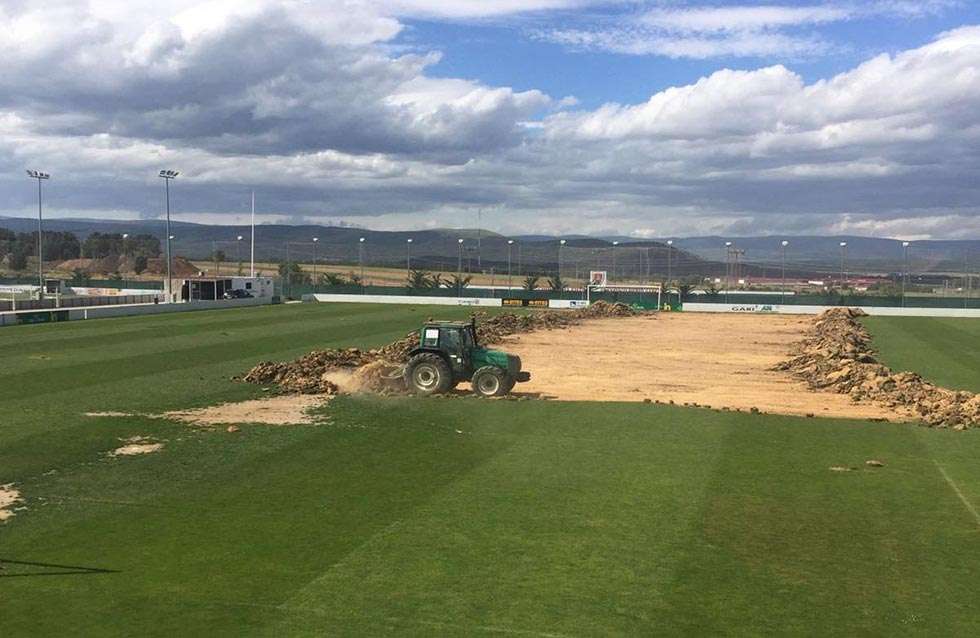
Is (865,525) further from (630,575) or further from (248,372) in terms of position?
(248,372)

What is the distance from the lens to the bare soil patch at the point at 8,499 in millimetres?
13738

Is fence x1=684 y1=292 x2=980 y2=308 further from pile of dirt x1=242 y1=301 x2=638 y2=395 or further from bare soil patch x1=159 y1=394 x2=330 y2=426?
bare soil patch x1=159 y1=394 x2=330 y2=426

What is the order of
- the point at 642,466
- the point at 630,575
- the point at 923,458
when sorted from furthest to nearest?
1. the point at 923,458
2. the point at 642,466
3. the point at 630,575

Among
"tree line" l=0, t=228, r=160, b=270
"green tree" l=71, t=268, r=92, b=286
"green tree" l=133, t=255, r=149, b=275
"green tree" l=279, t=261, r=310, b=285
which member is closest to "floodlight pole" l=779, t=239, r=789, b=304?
"green tree" l=279, t=261, r=310, b=285

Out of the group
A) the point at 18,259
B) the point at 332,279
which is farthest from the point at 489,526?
the point at 18,259

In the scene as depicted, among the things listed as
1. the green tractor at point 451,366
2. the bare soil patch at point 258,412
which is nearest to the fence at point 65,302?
the bare soil patch at point 258,412

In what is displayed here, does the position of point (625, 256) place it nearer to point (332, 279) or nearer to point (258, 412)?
point (332, 279)

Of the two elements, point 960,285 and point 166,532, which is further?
point 960,285

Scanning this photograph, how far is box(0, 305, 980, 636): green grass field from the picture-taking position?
32.9 ft

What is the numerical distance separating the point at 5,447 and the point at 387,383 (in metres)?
10.8

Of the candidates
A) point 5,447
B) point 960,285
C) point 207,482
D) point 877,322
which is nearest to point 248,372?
point 5,447

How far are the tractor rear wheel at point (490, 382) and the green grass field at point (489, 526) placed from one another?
8.42ft

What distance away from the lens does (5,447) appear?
1861 centimetres

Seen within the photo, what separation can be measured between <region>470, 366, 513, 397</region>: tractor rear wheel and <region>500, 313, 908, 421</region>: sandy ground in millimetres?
1469
